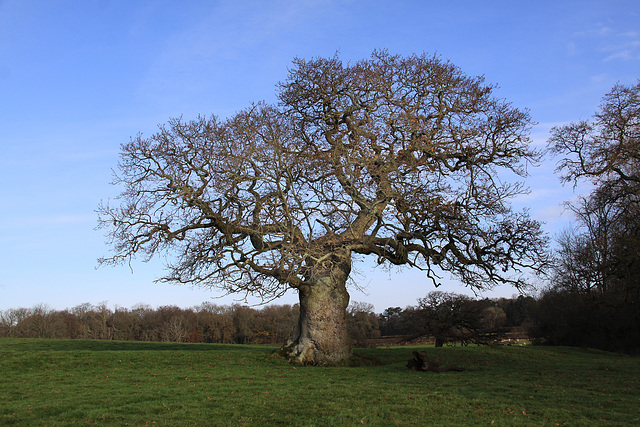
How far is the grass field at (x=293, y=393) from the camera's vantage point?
28.9 feet

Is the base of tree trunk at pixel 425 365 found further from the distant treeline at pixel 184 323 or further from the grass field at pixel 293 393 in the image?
the distant treeline at pixel 184 323

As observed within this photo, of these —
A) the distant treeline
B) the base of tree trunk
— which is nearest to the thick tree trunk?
the base of tree trunk

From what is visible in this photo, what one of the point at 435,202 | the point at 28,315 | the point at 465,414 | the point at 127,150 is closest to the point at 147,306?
the point at 28,315

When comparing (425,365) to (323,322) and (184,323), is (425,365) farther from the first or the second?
(184,323)

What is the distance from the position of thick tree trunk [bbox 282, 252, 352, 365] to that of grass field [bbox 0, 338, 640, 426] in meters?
1.23

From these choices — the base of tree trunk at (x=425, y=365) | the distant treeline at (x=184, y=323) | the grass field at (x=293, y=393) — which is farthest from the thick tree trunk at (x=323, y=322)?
the distant treeline at (x=184, y=323)

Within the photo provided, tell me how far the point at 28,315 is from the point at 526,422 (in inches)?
3280

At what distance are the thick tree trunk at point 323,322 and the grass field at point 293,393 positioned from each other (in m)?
1.23

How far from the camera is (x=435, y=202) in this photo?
17344 millimetres

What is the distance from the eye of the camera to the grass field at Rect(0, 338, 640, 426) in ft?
28.9

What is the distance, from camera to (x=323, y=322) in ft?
62.1

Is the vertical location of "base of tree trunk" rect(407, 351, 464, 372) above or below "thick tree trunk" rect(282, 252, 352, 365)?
below

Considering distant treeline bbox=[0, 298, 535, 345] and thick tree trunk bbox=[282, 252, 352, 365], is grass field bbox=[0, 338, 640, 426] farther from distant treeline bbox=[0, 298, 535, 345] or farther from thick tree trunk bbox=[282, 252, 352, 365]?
distant treeline bbox=[0, 298, 535, 345]

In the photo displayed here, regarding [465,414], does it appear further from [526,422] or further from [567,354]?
[567,354]
